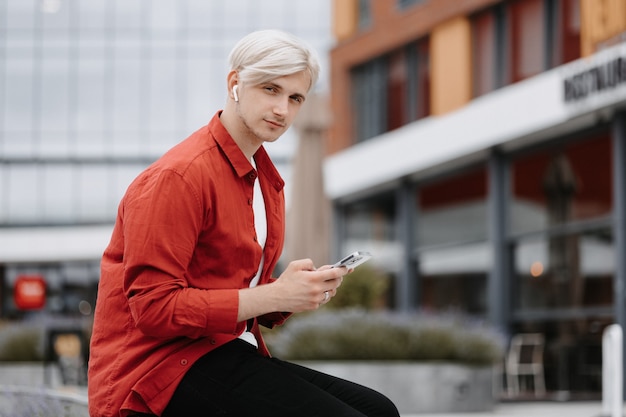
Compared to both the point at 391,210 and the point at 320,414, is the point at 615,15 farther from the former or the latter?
the point at 320,414

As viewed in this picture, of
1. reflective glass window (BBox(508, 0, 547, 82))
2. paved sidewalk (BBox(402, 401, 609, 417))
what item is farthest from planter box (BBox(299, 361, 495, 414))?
reflective glass window (BBox(508, 0, 547, 82))

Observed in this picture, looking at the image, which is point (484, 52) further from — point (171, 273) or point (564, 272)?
point (171, 273)

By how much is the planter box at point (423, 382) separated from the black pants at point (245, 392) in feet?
30.6

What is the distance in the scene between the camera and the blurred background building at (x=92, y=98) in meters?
51.1

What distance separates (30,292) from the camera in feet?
163

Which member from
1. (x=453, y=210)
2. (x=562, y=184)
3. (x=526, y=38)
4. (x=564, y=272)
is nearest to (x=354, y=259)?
(x=564, y=272)

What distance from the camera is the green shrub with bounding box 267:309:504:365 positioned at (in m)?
12.7

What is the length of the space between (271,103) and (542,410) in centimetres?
1262

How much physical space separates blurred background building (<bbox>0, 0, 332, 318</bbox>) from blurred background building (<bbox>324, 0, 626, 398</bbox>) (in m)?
19.3

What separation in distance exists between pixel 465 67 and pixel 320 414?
24.0 metres

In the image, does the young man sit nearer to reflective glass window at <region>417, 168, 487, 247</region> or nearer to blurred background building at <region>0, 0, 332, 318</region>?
reflective glass window at <region>417, 168, 487, 247</region>

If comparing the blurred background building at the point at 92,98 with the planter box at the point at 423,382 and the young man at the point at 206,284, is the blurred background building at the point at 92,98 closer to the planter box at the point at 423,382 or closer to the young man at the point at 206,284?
the planter box at the point at 423,382

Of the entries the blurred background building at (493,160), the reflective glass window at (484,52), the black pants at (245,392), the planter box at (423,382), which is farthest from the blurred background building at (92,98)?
the black pants at (245,392)

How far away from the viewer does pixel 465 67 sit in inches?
1033
